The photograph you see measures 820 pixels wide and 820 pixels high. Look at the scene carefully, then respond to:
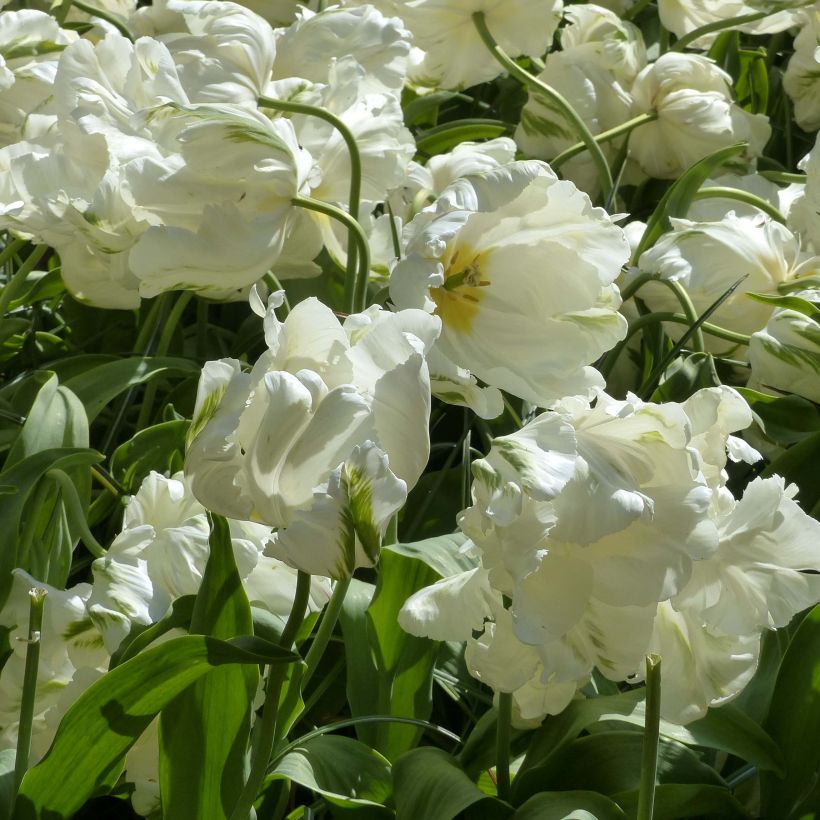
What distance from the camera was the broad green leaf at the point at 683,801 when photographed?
20.9 inches

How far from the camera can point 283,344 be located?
45cm

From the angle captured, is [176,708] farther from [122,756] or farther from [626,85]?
[626,85]

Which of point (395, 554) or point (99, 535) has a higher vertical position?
point (395, 554)

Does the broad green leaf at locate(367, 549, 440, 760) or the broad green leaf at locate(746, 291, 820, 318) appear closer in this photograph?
the broad green leaf at locate(367, 549, 440, 760)

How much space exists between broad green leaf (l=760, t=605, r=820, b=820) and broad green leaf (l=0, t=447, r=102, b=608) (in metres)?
0.36

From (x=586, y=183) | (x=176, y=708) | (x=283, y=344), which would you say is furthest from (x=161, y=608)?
(x=586, y=183)

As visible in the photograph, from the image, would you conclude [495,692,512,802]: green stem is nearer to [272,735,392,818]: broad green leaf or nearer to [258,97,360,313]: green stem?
[272,735,392,818]: broad green leaf

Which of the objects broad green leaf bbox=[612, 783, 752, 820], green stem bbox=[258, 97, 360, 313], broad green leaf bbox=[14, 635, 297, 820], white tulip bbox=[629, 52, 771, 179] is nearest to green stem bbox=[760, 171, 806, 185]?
white tulip bbox=[629, 52, 771, 179]

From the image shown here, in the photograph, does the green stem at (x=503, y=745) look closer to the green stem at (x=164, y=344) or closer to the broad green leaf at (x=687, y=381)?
the broad green leaf at (x=687, y=381)

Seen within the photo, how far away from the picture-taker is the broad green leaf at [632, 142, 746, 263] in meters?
0.81

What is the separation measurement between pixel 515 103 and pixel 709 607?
2.70ft

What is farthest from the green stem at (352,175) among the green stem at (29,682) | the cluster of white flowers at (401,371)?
the green stem at (29,682)

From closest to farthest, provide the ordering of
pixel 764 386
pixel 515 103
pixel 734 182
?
pixel 764 386
pixel 734 182
pixel 515 103

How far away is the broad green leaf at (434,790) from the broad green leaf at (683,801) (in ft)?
0.18
